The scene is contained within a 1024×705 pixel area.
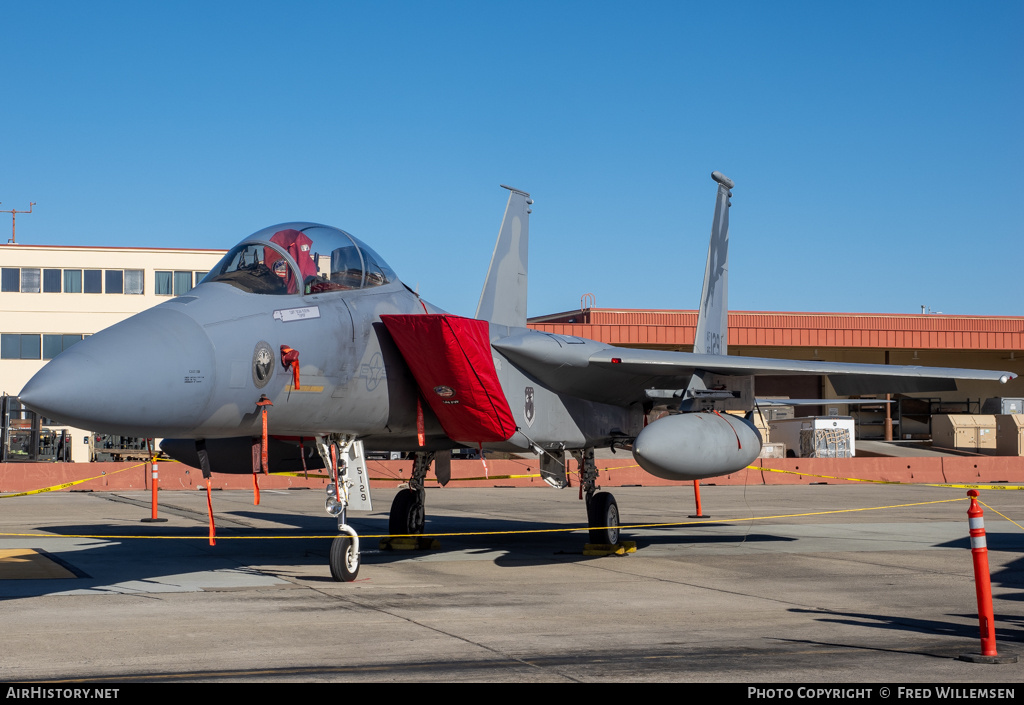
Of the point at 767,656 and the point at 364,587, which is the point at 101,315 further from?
the point at 767,656

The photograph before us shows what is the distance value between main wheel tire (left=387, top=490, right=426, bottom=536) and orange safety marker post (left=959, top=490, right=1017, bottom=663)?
7.56 m

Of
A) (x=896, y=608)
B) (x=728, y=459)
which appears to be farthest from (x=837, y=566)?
(x=896, y=608)

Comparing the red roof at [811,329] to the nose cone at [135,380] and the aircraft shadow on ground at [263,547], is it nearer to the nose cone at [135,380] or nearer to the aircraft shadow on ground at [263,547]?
the aircraft shadow on ground at [263,547]

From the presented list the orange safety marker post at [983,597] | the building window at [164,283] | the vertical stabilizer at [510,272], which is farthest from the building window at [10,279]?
the orange safety marker post at [983,597]

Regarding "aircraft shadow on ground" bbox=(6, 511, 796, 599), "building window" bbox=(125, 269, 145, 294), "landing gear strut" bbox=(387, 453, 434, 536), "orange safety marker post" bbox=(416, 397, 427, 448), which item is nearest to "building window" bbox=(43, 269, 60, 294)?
"building window" bbox=(125, 269, 145, 294)

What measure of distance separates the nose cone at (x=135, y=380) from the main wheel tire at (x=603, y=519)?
20.5 ft

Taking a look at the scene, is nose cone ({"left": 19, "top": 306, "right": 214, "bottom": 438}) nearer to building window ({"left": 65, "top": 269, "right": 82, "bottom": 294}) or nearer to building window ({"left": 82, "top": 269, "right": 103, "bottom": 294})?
building window ({"left": 82, "top": 269, "right": 103, "bottom": 294})

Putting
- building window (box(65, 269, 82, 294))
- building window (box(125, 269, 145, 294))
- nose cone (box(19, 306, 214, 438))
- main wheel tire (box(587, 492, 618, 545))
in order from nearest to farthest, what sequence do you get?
nose cone (box(19, 306, 214, 438)) → main wheel tire (box(587, 492, 618, 545)) → building window (box(65, 269, 82, 294)) → building window (box(125, 269, 145, 294))

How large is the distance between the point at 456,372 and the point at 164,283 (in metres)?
34.1

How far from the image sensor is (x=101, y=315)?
3959cm

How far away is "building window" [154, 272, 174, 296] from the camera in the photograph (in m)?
40.0

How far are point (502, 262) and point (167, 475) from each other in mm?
15633

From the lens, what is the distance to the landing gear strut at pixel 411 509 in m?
12.2

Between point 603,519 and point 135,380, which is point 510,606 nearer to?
point 135,380
